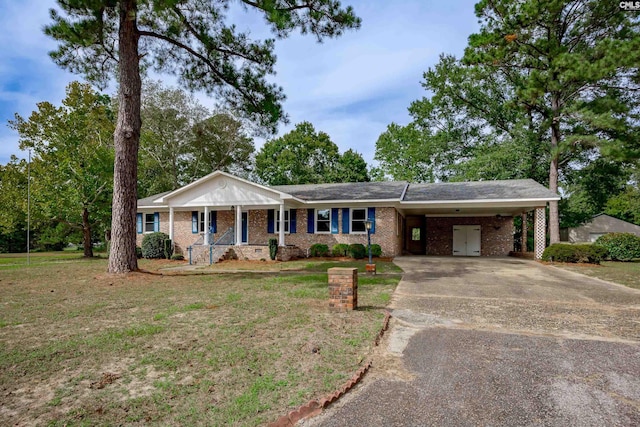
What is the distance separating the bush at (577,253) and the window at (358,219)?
8.08m

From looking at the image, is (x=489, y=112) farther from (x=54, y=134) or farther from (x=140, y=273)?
(x=54, y=134)

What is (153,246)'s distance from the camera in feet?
59.0

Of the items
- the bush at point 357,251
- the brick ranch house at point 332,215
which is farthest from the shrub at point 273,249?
the bush at point 357,251

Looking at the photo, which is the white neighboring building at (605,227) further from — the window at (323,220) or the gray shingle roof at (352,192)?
the window at (323,220)

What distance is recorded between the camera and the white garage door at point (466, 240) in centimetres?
2052

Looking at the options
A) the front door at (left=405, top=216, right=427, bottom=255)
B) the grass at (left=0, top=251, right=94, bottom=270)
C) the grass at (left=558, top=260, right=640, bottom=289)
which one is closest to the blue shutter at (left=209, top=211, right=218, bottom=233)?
the grass at (left=0, top=251, right=94, bottom=270)

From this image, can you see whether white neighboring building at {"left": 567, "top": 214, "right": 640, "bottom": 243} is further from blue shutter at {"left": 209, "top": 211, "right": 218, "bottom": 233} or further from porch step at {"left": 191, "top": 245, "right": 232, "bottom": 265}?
porch step at {"left": 191, "top": 245, "right": 232, "bottom": 265}

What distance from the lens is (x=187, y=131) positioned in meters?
30.7

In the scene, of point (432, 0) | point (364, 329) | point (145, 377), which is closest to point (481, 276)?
point (364, 329)

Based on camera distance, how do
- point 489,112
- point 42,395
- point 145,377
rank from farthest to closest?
point 489,112, point 145,377, point 42,395

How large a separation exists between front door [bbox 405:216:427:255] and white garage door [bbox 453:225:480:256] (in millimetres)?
2327

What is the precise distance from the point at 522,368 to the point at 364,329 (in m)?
1.95

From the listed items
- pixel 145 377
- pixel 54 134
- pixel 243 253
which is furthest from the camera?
pixel 54 134

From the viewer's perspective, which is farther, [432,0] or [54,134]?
[54,134]
